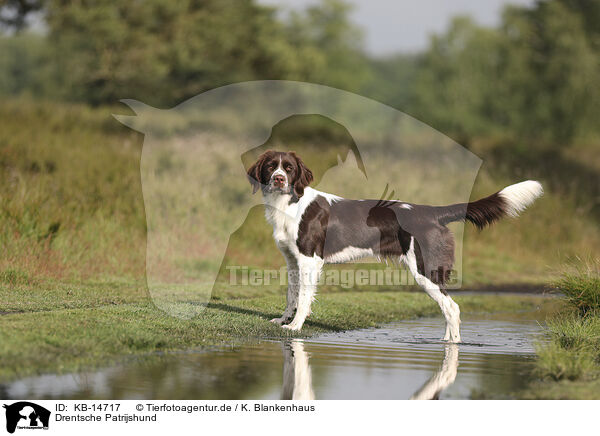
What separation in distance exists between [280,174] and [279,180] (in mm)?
81

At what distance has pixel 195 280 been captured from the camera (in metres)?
13.5

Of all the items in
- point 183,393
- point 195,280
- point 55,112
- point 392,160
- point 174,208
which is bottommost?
point 183,393

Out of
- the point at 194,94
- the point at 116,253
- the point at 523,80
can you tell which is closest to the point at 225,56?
the point at 194,94

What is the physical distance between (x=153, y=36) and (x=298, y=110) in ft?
44.3

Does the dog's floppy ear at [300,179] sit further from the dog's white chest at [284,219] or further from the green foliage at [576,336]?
the green foliage at [576,336]

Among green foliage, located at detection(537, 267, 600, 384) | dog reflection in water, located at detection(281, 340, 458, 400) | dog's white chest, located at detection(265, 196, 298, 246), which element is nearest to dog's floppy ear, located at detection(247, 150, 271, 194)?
dog's white chest, located at detection(265, 196, 298, 246)

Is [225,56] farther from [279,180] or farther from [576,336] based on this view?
[576,336]

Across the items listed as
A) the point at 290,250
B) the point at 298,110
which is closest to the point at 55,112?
the point at 298,110

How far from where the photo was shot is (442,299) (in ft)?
29.3

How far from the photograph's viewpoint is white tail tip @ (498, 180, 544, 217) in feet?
29.8

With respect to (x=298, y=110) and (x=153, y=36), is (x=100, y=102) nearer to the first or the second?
(x=153, y=36)

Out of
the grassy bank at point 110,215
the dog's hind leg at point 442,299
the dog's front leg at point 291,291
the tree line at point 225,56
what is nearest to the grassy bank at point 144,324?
the dog's front leg at point 291,291
